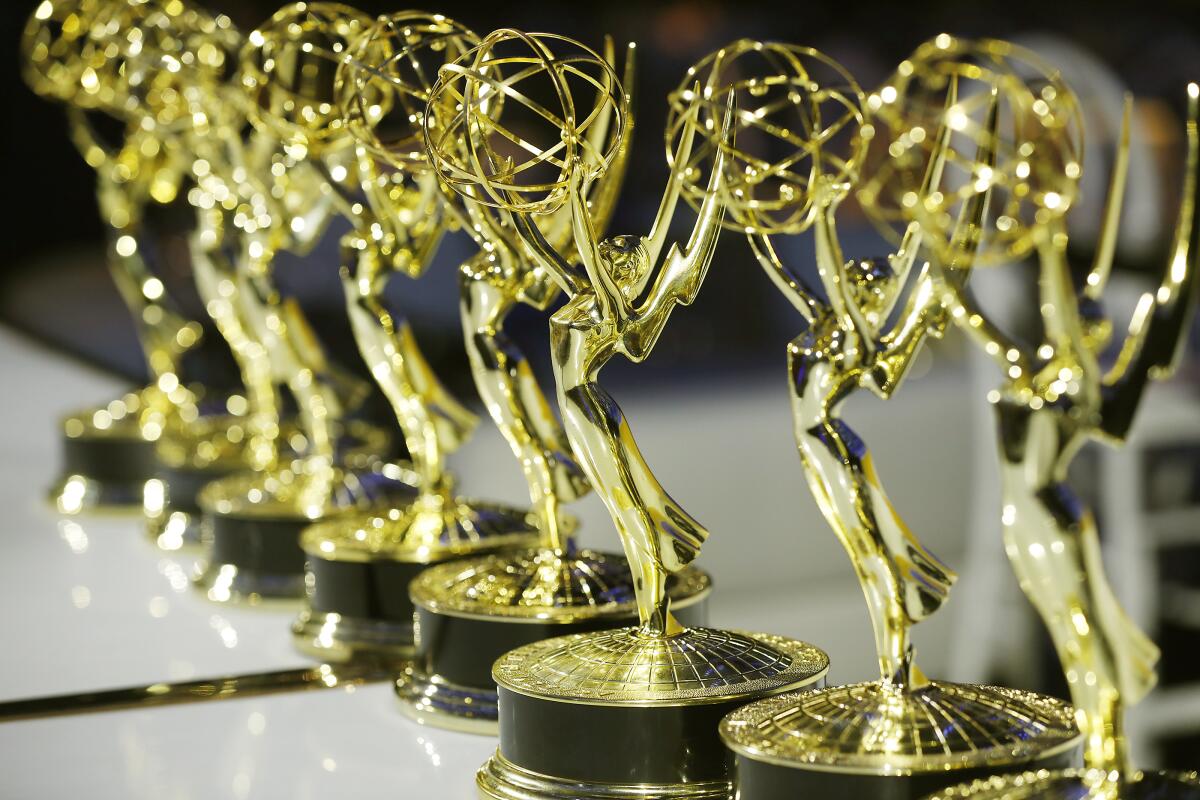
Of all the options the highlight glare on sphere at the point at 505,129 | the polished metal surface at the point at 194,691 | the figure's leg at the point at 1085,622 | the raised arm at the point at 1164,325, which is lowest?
the polished metal surface at the point at 194,691

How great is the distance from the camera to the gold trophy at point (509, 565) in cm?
120

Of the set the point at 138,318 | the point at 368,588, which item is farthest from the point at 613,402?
the point at 138,318

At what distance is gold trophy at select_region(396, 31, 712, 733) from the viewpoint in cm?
120

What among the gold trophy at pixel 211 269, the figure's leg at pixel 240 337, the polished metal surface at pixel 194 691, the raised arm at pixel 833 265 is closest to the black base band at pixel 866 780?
the raised arm at pixel 833 265

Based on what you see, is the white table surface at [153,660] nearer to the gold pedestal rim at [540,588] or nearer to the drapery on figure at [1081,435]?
the gold pedestal rim at [540,588]

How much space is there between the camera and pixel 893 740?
0.85 metres

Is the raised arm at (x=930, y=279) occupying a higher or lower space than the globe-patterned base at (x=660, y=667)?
higher

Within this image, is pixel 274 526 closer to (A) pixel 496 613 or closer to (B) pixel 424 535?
(B) pixel 424 535

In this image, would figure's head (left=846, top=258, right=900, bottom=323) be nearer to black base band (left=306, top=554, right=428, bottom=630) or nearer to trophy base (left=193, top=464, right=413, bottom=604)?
black base band (left=306, top=554, right=428, bottom=630)

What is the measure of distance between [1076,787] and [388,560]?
2.59 feet

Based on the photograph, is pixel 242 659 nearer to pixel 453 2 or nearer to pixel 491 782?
pixel 491 782

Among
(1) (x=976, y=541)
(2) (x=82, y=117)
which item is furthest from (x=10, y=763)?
(1) (x=976, y=541)

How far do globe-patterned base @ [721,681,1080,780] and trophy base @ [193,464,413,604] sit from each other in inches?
33.0

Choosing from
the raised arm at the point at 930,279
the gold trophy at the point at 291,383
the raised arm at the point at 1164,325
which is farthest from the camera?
the gold trophy at the point at 291,383
